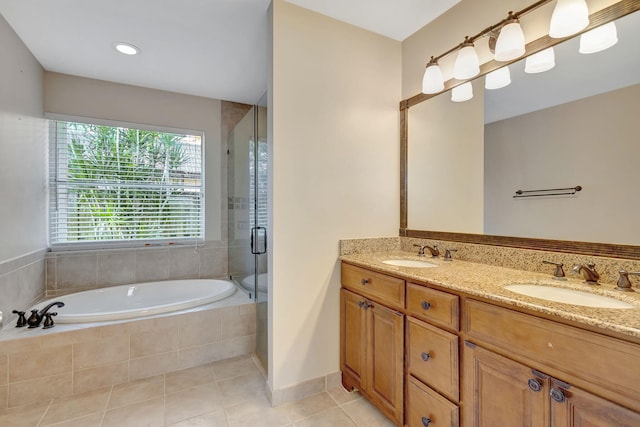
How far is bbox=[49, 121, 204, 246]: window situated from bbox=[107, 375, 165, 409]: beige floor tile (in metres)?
1.46

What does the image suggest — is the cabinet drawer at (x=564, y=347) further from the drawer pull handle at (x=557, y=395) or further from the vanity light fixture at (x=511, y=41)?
the vanity light fixture at (x=511, y=41)

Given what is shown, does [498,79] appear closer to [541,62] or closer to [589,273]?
[541,62]

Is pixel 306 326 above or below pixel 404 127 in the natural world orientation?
below

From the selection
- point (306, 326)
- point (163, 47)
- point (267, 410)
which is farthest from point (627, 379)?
point (163, 47)

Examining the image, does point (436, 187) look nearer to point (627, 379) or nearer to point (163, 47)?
point (627, 379)

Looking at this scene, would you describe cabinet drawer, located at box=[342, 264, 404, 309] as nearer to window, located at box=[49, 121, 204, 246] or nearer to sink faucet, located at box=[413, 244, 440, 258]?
sink faucet, located at box=[413, 244, 440, 258]

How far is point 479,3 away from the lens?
1677mm

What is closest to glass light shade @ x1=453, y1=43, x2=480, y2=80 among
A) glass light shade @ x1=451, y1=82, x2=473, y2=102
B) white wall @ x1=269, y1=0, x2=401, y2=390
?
glass light shade @ x1=451, y1=82, x2=473, y2=102

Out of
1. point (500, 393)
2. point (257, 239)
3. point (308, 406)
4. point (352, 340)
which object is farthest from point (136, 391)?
point (500, 393)

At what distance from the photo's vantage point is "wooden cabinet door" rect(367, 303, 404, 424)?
146cm

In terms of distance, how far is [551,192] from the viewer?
4.65ft

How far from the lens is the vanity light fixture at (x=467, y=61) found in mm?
1636

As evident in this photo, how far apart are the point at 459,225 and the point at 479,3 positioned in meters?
1.31

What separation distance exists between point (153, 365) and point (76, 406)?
44 centimetres
